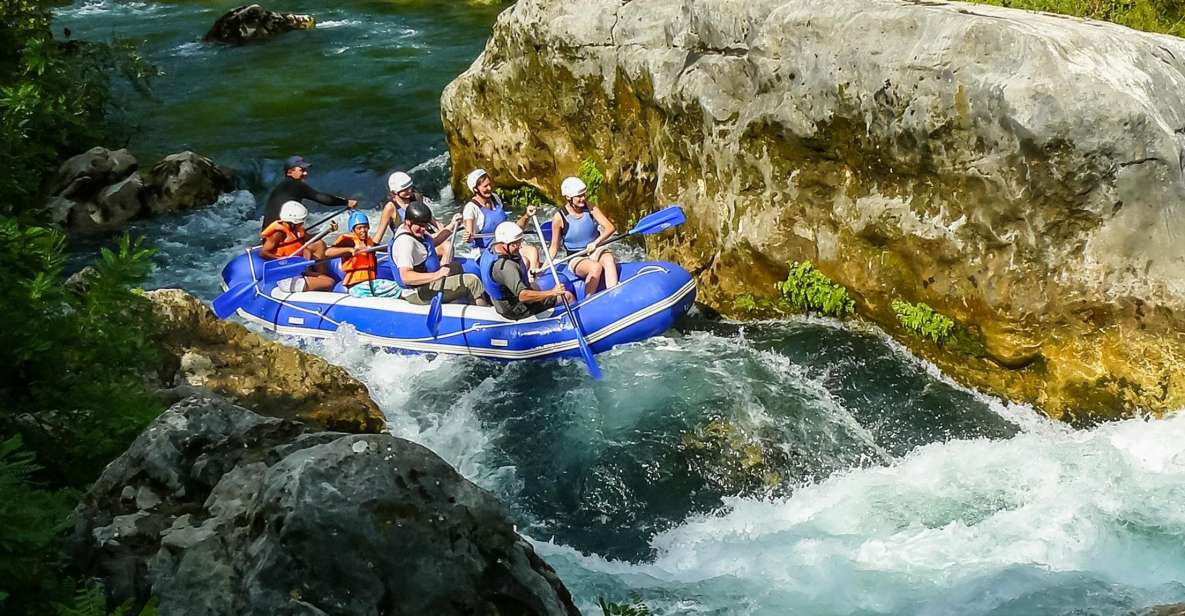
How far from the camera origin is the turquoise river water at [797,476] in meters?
5.68

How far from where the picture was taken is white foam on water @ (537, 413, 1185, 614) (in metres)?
5.64

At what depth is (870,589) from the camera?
223 inches

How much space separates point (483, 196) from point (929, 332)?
469cm

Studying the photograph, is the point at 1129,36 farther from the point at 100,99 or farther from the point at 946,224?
the point at 100,99

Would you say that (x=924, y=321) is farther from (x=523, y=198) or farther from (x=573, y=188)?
(x=523, y=198)

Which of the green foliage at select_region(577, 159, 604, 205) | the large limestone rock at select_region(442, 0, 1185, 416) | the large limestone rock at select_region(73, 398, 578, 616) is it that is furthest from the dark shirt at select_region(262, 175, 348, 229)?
the large limestone rock at select_region(73, 398, 578, 616)

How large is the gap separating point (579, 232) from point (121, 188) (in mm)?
6805

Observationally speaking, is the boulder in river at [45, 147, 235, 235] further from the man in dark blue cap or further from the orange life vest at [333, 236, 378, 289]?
the orange life vest at [333, 236, 378, 289]

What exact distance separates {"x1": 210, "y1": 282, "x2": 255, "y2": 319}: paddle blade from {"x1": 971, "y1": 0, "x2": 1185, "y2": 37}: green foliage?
7608 millimetres

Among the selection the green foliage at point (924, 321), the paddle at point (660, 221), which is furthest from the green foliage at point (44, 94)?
the green foliage at point (924, 321)

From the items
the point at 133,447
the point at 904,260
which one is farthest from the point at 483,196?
the point at 133,447

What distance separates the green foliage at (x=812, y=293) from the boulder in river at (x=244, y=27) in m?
15.2

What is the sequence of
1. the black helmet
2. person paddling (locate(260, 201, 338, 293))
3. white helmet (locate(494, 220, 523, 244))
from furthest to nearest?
person paddling (locate(260, 201, 338, 293)), the black helmet, white helmet (locate(494, 220, 523, 244))

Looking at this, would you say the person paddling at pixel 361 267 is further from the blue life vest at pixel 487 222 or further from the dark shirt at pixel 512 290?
the dark shirt at pixel 512 290
